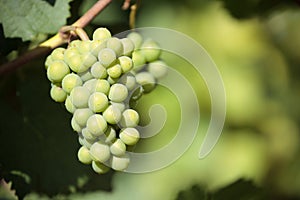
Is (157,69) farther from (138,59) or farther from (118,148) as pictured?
(118,148)

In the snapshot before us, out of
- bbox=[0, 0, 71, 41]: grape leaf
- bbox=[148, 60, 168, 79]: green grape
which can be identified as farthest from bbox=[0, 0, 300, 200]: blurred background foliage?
bbox=[148, 60, 168, 79]: green grape

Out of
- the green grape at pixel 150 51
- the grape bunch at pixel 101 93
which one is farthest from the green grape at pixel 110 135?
the green grape at pixel 150 51

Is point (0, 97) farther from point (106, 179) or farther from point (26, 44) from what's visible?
point (106, 179)

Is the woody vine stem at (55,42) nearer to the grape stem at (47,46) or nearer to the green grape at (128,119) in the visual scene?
the grape stem at (47,46)

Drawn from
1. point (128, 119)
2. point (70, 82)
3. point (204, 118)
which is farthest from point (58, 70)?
point (204, 118)

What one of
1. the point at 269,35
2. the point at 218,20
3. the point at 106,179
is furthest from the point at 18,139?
the point at 269,35

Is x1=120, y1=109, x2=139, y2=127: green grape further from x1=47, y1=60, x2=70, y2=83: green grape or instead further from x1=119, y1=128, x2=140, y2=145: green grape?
x1=47, y1=60, x2=70, y2=83: green grape

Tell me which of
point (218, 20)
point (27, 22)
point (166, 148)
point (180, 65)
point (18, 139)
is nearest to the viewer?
point (27, 22)

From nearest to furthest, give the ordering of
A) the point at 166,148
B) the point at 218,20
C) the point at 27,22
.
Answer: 1. the point at 27,22
2. the point at 166,148
3. the point at 218,20
